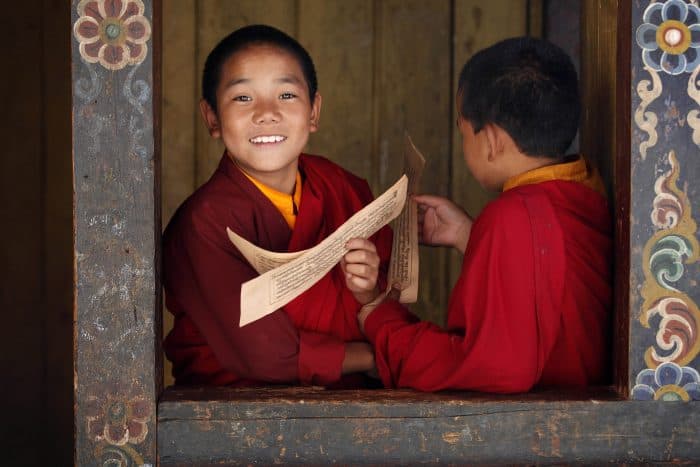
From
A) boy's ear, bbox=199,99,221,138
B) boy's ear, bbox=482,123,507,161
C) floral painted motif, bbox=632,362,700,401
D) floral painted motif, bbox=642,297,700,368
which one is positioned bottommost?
floral painted motif, bbox=632,362,700,401

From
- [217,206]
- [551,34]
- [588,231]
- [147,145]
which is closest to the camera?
[147,145]

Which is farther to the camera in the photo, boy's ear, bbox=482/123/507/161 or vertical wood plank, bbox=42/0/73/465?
vertical wood plank, bbox=42/0/73/465

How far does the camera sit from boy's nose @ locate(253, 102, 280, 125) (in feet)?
8.89

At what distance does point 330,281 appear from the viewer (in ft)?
9.10

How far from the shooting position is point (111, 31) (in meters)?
2.24

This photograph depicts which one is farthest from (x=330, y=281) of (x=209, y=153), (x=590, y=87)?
(x=209, y=153)

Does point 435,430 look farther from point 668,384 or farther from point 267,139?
point 267,139

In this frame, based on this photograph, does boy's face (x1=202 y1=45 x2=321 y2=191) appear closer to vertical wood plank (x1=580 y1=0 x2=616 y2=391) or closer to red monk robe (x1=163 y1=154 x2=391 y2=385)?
red monk robe (x1=163 y1=154 x2=391 y2=385)

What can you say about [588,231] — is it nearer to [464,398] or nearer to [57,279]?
[464,398]

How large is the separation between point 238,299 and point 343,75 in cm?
147

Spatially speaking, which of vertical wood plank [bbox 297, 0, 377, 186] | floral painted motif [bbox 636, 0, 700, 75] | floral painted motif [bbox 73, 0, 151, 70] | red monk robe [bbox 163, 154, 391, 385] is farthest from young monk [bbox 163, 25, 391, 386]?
vertical wood plank [bbox 297, 0, 377, 186]

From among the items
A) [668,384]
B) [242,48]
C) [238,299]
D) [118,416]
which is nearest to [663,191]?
[668,384]

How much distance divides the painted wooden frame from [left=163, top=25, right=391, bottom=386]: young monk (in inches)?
8.7

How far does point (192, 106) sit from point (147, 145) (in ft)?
5.12
